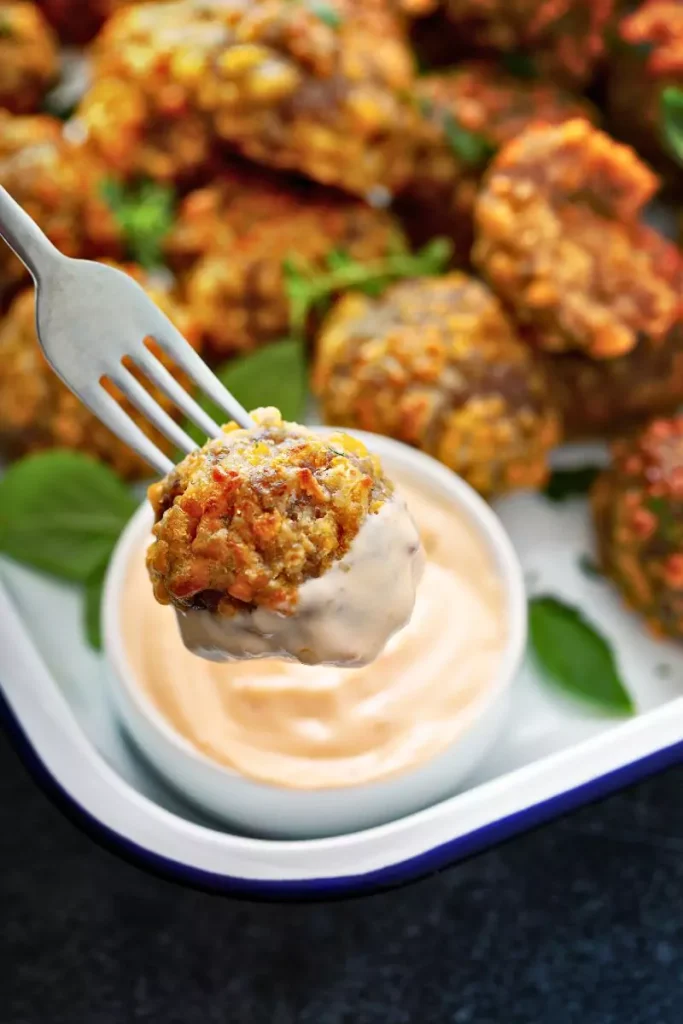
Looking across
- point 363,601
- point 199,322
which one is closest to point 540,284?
point 199,322

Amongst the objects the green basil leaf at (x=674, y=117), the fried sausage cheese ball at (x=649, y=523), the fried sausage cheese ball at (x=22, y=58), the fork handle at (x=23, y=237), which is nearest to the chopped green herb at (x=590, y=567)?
the fried sausage cheese ball at (x=649, y=523)

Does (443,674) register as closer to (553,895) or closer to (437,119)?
(553,895)

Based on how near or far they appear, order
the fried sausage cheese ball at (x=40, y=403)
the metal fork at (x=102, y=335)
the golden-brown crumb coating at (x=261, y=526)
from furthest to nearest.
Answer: the fried sausage cheese ball at (x=40, y=403), the metal fork at (x=102, y=335), the golden-brown crumb coating at (x=261, y=526)

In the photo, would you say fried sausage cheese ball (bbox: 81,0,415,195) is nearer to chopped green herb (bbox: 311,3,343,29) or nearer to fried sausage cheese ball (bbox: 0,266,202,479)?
chopped green herb (bbox: 311,3,343,29)

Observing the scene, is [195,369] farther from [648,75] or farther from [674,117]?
[648,75]

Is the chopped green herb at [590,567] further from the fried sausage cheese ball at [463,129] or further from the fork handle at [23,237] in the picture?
the fork handle at [23,237]

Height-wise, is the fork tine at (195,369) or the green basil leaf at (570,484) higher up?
the fork tine at (195,369)
